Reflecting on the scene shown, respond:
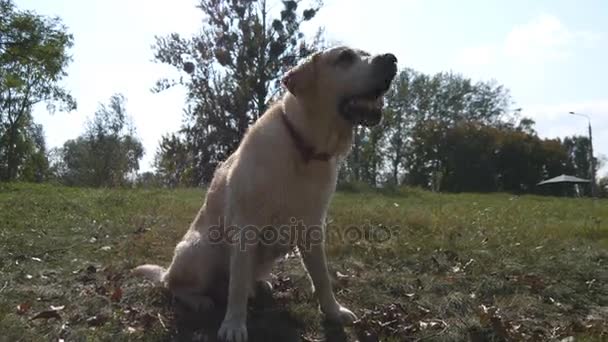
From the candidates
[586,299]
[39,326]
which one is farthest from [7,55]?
[586,299]

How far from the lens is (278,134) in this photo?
11.5 feet

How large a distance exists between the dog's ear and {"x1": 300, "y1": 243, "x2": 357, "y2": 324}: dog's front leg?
1.01 meters

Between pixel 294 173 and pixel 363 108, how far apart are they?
598 mm

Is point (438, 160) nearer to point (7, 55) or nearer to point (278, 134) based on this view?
point (7, 55)

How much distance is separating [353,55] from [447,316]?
1.79m

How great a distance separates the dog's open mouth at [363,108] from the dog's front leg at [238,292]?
0.97 metres

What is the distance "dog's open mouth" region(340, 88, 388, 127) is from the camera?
359 centimetres

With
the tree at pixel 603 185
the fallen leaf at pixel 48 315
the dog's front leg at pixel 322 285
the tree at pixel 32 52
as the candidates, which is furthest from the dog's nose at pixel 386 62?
the tree at pixel 603 185

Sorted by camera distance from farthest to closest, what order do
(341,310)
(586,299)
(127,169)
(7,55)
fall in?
1. (127,169)
2. (7,55)
3. (586,299)
4. (341,310)

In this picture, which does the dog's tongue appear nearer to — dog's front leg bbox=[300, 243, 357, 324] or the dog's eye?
the dog's eye

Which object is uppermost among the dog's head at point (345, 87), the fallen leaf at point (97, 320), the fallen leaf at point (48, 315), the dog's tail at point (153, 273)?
the dog's head at point (345, 87)

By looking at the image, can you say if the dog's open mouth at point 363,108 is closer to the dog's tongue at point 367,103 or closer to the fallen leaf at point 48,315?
the dog's tongue at point 367,103

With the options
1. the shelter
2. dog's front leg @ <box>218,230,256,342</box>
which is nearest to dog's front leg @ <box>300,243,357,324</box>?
dog's front leg @ <box>218,230,256,342</box>

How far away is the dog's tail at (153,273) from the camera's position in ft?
13.9
